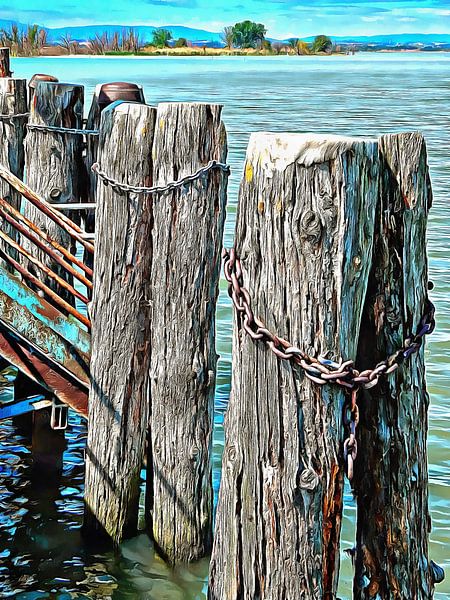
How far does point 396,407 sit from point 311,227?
0.61 meters

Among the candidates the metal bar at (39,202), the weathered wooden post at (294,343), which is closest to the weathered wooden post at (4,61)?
the metal bar at (39,202)

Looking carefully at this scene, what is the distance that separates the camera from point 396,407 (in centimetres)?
312

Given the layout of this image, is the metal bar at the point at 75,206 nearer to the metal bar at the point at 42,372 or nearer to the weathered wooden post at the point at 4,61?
the metal bar at the point at 42,372

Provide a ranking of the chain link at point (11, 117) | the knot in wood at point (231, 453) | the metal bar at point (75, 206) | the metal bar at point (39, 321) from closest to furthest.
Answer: the knot in wood at point (231, 453) < the metal bar at point (39, 321) < the metal bar at point (75, 206) < the chain link at point (11, 117)

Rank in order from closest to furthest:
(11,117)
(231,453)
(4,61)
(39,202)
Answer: (231,453) → (39,202) → (11,117) → (4,61)

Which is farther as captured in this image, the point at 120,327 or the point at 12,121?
the point at 12,121

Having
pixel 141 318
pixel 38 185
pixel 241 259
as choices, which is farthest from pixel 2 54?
pixel 241 259

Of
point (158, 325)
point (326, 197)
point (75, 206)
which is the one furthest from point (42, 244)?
point (326, 197)

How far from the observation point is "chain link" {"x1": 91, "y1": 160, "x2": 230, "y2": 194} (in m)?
4.52

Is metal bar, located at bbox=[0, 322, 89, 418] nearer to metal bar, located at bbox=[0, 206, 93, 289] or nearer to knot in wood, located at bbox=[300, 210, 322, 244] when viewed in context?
metal bar, located at bbox=[0, 206, 93, 289]

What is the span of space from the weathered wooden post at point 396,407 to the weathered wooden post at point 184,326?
164 cm

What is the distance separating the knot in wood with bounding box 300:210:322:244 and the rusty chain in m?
0.27

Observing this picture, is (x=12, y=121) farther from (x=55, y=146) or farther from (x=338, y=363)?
(x=338, y=363)

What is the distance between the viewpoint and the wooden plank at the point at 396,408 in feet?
9.80
